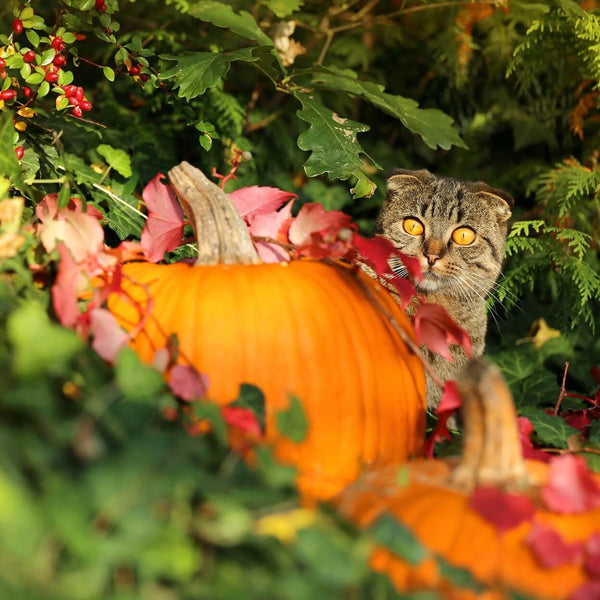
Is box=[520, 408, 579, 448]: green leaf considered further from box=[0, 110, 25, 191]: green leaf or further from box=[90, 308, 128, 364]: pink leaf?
box=[0, 110, 25, 191]: green leaf

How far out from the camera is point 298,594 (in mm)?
763

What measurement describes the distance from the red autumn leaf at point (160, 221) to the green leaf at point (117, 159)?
0.44 metres

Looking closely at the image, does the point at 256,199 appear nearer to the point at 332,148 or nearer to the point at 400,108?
the point at 332,148

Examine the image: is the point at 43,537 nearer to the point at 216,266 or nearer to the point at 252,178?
the point at 216,266

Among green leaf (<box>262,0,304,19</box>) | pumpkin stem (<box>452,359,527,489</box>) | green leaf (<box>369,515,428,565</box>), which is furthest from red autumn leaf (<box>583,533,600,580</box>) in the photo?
green leaf (<box>262,0,304,19</box>)

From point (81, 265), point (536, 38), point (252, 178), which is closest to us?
point (81, 265)

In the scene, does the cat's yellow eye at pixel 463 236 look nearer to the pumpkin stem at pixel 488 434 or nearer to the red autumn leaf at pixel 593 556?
the pumpkin stem at pixel 488 434

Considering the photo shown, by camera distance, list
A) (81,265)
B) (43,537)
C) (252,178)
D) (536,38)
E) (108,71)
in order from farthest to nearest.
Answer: (252,178)
(536,38)
(108,71)
(81,265)
(43,537)

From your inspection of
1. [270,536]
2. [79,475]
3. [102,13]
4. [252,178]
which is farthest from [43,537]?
[252,178]

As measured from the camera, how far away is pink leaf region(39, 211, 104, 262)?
4.45 feet

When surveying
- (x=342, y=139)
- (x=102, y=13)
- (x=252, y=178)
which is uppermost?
(x=102, y=13)

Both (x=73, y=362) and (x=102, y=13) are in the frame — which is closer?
(x=73, y=362)

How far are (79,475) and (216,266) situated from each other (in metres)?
0.65

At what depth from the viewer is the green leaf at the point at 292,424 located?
3.23 feet
